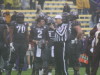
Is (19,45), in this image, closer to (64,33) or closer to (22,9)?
(64,33)

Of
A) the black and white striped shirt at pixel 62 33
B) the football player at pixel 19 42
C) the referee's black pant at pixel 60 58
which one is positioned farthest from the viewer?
the football player at pixel 19 42

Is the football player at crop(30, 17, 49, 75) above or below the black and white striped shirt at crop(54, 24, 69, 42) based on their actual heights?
below

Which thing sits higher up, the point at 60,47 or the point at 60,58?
the point at 60,47

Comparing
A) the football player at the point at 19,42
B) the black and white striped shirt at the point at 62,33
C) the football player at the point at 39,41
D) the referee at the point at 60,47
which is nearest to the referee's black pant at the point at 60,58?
the referee at the point at 60,47

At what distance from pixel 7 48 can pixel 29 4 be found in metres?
12.0

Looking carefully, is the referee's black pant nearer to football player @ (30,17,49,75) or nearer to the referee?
the referee

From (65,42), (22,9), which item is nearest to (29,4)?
(22,9)

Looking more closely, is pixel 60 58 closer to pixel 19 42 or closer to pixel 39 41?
pixel 39 41

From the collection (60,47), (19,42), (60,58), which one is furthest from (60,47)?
(19,42)

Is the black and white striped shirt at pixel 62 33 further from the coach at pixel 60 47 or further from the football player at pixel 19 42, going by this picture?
the football player at pixel 19 42

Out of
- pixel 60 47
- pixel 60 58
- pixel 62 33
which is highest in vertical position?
pixel 62 33

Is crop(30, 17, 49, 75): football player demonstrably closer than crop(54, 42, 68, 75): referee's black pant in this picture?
No

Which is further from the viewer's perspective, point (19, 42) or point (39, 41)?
point (19, 42)

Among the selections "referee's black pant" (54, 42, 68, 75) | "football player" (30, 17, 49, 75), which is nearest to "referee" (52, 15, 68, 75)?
"referee's black pant" (54, 42, 68, 75)
